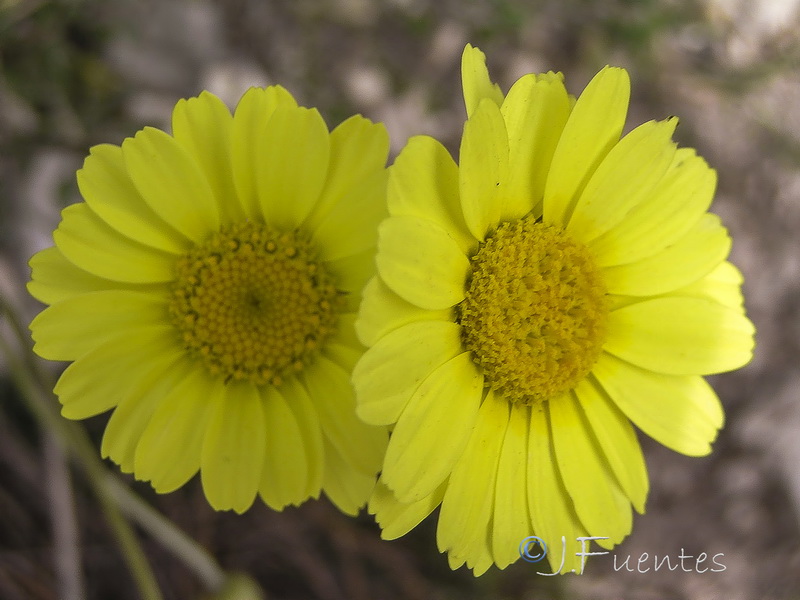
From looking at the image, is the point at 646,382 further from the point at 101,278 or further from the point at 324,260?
the point at 101,278

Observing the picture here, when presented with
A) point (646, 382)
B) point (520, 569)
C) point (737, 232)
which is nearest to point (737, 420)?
point (737, 232)

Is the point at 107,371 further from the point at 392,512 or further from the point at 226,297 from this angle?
the point at 392,512

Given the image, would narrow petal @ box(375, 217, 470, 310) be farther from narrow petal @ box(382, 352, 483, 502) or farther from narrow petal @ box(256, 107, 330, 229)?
narrow petal @ box(256, 107, 330, 229)

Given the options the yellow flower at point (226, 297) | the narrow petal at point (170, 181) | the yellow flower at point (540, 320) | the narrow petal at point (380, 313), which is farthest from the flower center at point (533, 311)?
the narrow petal at point (170, 181)

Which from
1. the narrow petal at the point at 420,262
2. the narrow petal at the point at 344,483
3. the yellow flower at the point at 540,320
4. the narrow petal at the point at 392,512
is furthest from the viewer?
the narrow petal at the point at 344,483

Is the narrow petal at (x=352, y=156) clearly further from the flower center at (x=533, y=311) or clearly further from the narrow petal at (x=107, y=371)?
the narrow petal at (x=107, y=371)

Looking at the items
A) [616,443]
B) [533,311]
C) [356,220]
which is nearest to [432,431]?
[533,311]
